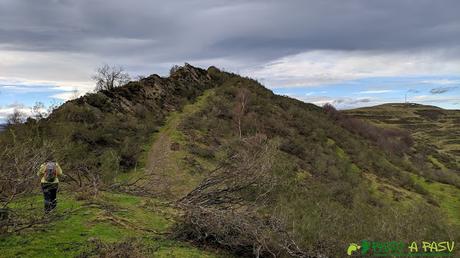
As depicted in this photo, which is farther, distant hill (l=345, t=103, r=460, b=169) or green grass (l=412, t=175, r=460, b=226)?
distant hill (l=345, t=103, r=460, b=169)

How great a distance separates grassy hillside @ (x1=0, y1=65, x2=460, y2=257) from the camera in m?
9.73

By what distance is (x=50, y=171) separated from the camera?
10.9 m

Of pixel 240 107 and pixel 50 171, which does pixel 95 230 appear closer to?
pixel 50 171

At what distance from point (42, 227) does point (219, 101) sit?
32.6m

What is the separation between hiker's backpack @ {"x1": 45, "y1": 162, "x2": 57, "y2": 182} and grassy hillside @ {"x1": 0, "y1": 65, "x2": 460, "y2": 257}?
62 cm

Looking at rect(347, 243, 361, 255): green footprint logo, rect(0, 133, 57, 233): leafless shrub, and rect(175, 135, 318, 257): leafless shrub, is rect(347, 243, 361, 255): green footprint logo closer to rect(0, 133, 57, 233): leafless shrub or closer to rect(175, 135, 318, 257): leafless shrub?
rect(175, 135, 318, 257): leafless shrub

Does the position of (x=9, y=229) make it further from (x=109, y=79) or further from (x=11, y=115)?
(x=109, y=79)

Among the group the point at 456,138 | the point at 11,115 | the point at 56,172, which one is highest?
the point at 11,115

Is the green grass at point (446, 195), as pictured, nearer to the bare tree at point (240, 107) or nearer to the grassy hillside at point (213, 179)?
the grassy hillside at point (213, 179)

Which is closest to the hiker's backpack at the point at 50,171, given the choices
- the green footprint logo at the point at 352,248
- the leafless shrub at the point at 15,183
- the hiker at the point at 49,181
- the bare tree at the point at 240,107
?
the hiker at the point at 49,181

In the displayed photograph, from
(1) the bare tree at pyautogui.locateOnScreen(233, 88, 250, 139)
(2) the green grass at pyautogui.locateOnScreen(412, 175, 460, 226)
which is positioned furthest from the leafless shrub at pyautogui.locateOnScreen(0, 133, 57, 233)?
(2) the green grass at pyautogui.locateOnScreen(412, 175, 460, 226)

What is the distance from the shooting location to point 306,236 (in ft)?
33.2

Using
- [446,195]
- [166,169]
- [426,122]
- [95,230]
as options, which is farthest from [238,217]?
[426,122]

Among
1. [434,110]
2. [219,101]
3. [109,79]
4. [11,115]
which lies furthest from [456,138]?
[11,115]
